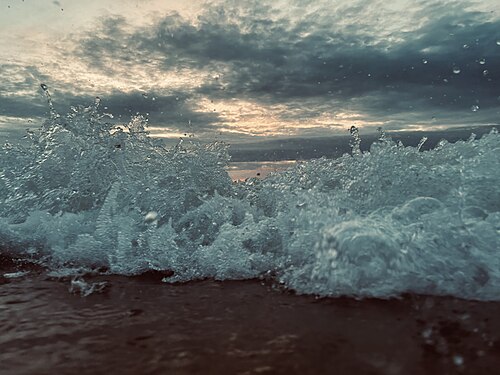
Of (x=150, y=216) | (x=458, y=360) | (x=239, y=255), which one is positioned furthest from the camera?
(x=150, y=216)

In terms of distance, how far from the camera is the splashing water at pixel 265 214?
3.04m

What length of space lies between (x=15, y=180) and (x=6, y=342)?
192 inches

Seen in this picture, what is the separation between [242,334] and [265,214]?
2.75m

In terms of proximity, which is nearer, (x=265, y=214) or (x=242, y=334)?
(x=242, y=334)

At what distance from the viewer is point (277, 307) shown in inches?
104

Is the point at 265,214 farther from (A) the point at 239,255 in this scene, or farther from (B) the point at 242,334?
(B) the point at 242,334

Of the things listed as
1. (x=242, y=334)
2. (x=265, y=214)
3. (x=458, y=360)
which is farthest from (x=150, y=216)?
(x=458, y=360)

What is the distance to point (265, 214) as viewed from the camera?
16.1ft

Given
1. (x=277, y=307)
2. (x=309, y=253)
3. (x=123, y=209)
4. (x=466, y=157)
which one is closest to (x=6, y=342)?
(x=277, y=307)

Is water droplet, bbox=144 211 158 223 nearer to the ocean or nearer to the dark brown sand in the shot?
the ocean

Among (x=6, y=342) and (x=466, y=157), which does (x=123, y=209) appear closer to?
(x=6, y=342)

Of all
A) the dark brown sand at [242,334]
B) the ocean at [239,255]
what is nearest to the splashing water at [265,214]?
the ocean at [239,255]

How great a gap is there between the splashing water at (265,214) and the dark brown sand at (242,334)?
37 cm

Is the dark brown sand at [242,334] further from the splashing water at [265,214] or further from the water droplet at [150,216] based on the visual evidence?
the water droplet at [150,216]
